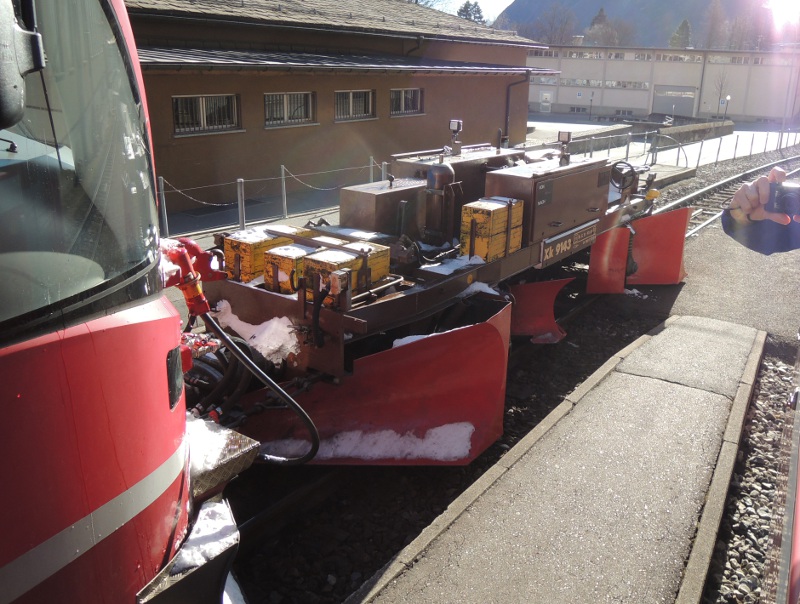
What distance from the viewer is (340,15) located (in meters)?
21.1

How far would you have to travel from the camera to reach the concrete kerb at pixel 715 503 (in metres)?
4.39

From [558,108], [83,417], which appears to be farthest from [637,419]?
[558,108]

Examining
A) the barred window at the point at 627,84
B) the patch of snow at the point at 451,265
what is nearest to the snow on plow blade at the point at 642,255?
the patch of snow at the point at 451,265

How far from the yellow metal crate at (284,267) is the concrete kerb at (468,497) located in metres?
2.28

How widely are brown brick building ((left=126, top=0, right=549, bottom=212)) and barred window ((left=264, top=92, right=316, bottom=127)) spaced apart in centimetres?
3

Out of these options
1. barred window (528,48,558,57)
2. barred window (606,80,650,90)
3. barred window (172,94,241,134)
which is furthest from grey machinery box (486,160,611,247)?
barred window (528,48,558,57)

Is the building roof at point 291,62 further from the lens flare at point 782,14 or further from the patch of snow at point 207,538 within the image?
the lens flare at point 782,14

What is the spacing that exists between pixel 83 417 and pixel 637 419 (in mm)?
5291

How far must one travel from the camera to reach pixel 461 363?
6.04m

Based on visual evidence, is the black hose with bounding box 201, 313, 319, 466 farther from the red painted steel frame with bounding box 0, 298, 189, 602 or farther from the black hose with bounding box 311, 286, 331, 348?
the red painted steel frame with bounding box 0, 298, 189, 602

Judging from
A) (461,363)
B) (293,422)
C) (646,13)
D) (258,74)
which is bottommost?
(293,422)

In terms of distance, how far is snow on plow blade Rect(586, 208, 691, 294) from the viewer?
1039cm

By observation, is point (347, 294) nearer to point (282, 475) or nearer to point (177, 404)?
point (282, 475)

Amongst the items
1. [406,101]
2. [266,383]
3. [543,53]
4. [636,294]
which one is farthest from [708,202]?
[543,53]
